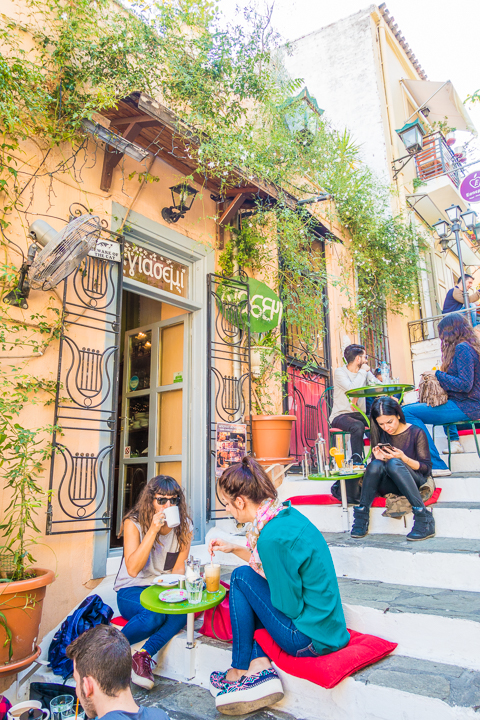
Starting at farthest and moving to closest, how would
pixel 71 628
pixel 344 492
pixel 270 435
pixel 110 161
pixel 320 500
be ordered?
pixel 270 435
pixel 320 500
pixel 110 161
pixel 344 492
pixel 71 628

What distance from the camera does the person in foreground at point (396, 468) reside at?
11.0 feet

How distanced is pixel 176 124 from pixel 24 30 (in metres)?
1.26

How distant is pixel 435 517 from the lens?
11.4ft

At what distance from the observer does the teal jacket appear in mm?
2170

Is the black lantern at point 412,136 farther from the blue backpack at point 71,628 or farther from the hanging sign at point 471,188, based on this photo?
the blue backpack at point 71,628

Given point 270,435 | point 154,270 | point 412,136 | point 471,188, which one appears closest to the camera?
point 154,270

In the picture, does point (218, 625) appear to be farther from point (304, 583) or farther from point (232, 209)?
point (232, 209)

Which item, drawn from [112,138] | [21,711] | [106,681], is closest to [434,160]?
[112,138]

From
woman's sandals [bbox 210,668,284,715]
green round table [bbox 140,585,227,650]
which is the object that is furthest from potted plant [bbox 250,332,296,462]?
woman's sandals [bbox 210,668,284,715]

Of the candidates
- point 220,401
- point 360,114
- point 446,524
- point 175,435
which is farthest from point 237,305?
point 360,114

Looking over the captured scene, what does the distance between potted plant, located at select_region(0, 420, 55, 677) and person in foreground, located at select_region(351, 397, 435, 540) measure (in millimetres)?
2187

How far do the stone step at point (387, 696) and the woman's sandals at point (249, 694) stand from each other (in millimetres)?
87

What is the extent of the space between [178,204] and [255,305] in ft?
4.36

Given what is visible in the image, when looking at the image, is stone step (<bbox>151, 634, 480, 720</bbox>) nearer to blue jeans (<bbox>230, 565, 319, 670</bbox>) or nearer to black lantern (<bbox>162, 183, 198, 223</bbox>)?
blue jeans (<bbox>230, 565, 319, 670</bbox>)
